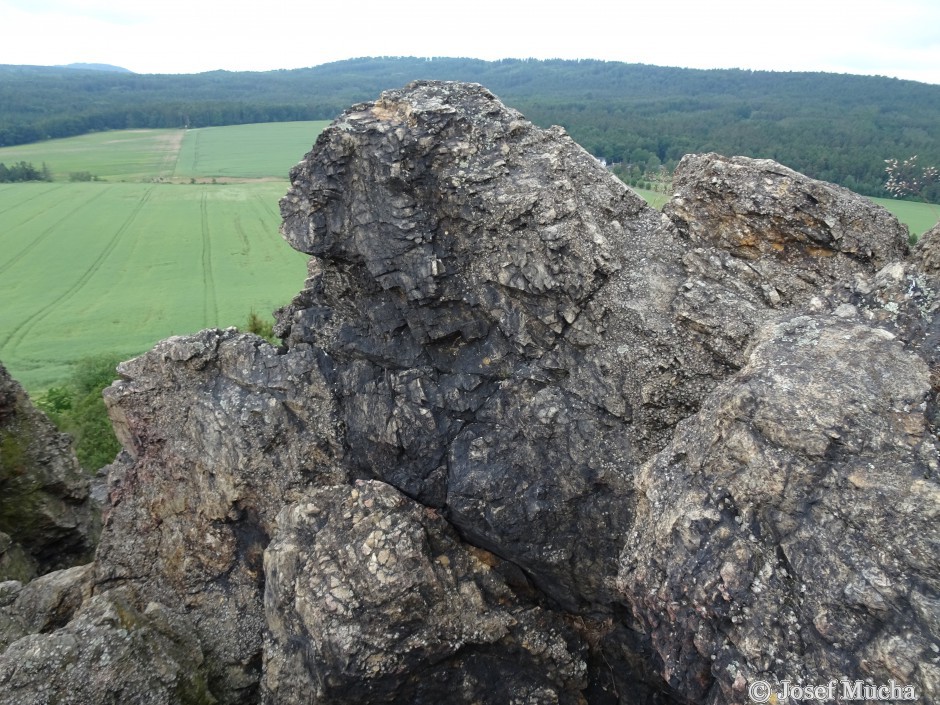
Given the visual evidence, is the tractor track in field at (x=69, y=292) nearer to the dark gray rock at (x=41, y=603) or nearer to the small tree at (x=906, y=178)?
the dark gray rock at (x=41, y=603)

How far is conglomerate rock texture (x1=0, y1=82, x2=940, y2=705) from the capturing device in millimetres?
8883

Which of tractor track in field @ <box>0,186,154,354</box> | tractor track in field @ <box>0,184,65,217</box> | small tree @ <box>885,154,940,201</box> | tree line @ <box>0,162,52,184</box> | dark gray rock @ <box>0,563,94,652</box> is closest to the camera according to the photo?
small tree @ <box>885,154,940,201</box>

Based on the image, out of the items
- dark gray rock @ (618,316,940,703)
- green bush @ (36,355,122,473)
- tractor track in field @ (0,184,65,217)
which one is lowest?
green bush @ (36,355,122,473)

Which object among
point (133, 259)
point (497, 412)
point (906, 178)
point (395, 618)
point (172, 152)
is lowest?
point (133, 259)

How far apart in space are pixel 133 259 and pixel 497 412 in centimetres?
6929

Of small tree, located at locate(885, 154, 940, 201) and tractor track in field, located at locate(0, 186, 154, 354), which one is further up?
small tree, located at locate(885, 154, 940, 201)

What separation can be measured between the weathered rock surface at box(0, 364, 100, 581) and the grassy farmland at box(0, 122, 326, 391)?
26121 millimetres

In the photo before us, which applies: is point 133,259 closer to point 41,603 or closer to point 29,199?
point 29,199

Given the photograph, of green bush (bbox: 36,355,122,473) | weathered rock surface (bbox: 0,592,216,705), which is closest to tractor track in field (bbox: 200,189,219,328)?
green bush (bbox: 36,355,122,473)

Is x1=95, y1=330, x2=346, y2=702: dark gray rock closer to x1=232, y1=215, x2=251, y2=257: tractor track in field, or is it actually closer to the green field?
the green field

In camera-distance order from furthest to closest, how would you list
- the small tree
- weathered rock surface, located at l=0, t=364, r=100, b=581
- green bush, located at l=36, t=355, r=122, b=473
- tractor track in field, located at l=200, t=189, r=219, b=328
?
tractor track in field, located at l=200, t=189, r=219, b=328 → green bush, located at l=36, t=355, r=122, b=473 → weathered rock surface, located at l=0, t=364, r=100, b=581 → the small tree

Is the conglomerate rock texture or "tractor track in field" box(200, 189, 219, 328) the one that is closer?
the conglomerate rock texture

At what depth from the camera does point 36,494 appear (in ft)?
64.7

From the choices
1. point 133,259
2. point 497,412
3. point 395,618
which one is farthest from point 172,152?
point 395,618
